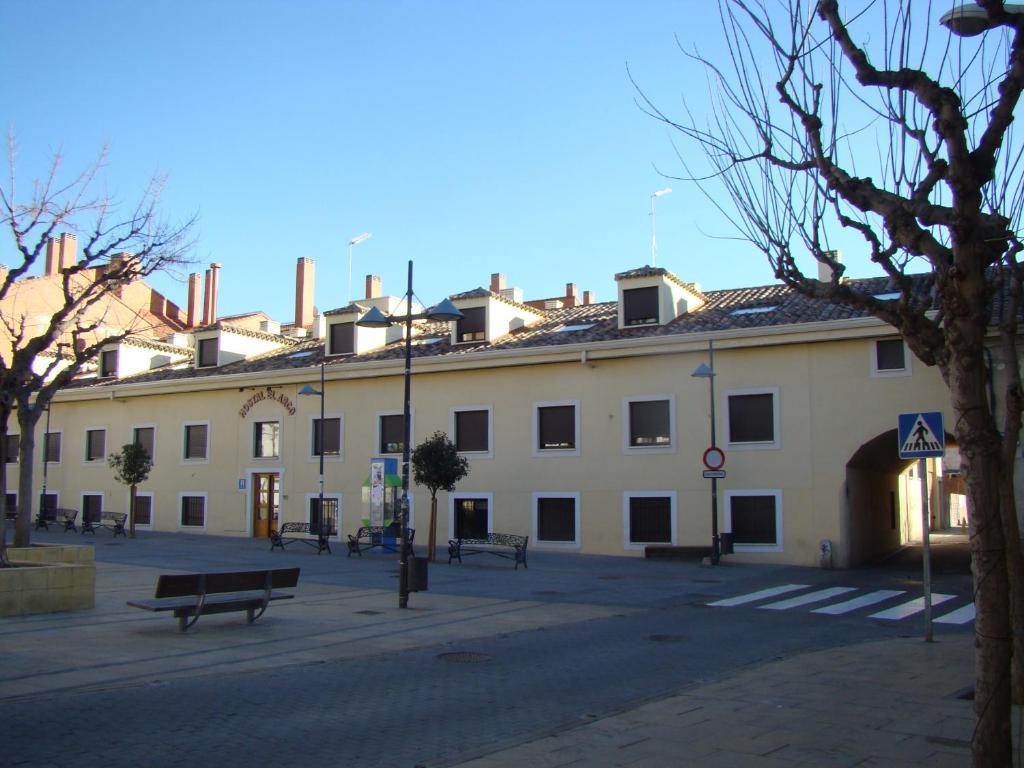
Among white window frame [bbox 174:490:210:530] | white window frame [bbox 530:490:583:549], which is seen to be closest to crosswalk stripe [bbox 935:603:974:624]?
white window frame [bbox 530:490:583:549]

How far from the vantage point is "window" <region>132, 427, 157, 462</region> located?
1393 inches

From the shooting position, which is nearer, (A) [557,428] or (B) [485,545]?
(B) [485,545]

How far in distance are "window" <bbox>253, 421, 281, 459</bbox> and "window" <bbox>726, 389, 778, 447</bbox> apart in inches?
636

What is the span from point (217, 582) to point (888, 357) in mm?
17633

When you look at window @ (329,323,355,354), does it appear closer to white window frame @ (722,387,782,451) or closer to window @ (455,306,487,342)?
window @ (455,306,487,342)

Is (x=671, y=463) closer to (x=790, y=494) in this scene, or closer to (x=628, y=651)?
(x=790, y=494)

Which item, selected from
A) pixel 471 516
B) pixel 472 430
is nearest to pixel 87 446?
pixel 472 430

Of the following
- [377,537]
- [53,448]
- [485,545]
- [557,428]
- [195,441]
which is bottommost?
[485,545]

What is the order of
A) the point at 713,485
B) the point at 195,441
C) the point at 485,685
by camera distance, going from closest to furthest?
the point at 485,685 < the point at 713,485 < the point at 195,441

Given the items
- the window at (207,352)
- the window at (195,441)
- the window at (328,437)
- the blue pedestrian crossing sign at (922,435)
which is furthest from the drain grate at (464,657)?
the window at (207,352)

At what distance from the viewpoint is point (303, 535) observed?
30.0 m

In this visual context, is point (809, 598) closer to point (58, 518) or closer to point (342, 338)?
point (342, 338)

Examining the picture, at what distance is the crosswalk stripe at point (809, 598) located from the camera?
51.2ft

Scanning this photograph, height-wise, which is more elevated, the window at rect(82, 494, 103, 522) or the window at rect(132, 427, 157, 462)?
the window at rect(132, 427, 157, 462)
